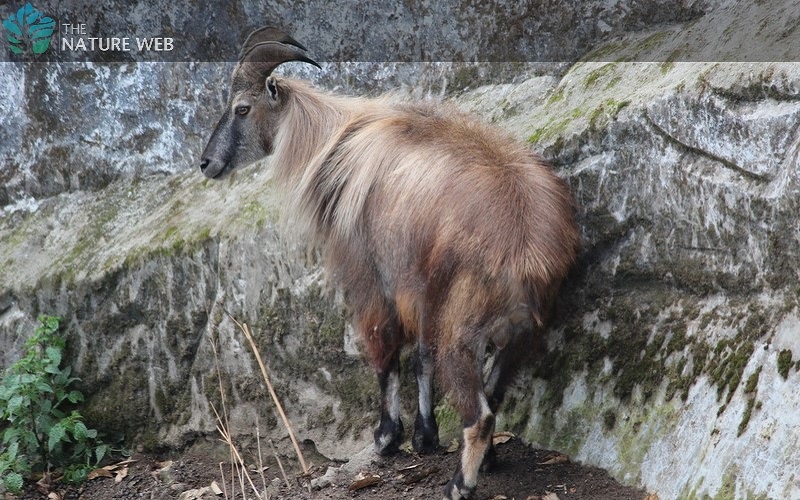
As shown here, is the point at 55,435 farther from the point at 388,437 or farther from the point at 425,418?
the point at 425,418

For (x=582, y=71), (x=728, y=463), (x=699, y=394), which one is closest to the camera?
(x=728, y=463)

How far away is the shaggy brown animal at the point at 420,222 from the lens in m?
4.23

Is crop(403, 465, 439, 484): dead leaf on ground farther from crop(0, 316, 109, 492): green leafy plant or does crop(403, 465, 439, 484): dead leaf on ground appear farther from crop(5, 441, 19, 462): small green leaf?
crop(5, 441, 19, 462): small green leaf

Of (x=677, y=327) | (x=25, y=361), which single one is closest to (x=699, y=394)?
(x=677, y=327)

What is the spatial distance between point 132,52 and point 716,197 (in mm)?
4574

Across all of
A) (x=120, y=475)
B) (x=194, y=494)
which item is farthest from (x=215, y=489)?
(x=120, y=475)

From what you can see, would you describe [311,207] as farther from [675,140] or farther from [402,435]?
[675,140]

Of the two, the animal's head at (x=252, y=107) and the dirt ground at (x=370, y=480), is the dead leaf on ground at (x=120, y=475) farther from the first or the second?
the animal's head at (x=252, y=107)

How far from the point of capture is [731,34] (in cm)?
470

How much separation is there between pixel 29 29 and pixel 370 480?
14.5ft

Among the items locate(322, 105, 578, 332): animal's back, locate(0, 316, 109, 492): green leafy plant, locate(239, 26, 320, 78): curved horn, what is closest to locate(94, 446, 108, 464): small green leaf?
locate(0, 316, 109, 492): green leafy plant

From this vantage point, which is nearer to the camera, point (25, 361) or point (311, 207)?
point (311, 207)

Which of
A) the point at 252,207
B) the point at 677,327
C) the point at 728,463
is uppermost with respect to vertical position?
the point at 252,207

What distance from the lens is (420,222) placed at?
→ 4426mm
